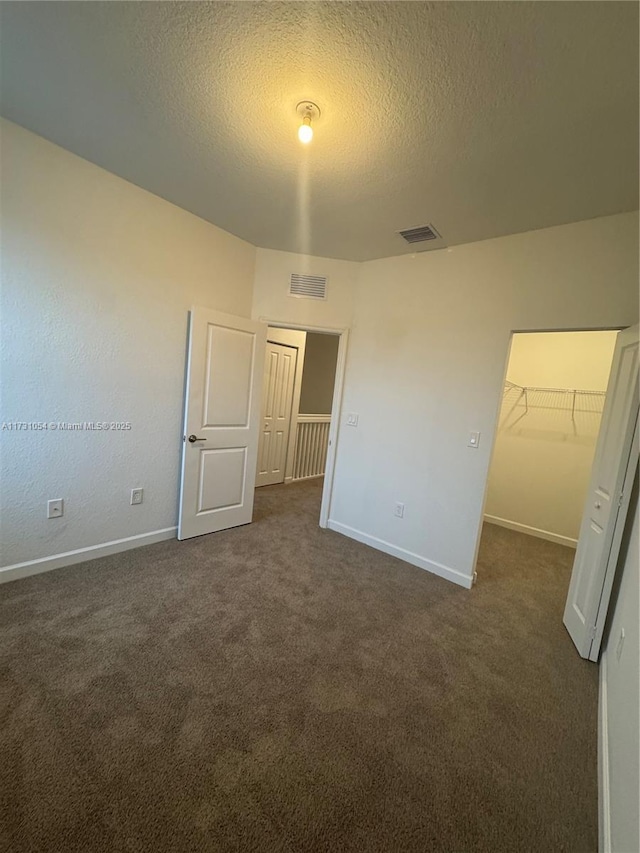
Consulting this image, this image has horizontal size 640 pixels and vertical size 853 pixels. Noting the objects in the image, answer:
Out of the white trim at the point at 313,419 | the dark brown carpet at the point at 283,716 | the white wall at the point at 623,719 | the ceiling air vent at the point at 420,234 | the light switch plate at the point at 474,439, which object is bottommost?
the dark brown carpet at the point at 283,716

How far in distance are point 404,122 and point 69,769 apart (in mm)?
2970

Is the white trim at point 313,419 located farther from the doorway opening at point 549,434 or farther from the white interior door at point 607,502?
the white interior door at point 607,502

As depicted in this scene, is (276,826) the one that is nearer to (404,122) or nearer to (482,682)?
(482,682)

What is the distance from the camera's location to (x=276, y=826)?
1.12m

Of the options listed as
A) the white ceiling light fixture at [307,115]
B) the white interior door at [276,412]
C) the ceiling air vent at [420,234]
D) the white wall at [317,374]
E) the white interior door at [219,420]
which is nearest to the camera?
the white ceiling light fixture at [307,115]

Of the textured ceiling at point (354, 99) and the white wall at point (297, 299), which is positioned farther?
the white wall at point (297, 299)

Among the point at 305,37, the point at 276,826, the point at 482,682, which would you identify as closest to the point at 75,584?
the point at 276,826

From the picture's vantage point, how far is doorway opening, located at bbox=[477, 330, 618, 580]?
3.60m

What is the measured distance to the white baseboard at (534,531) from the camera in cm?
372

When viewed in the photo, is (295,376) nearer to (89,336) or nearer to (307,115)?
(89,336)

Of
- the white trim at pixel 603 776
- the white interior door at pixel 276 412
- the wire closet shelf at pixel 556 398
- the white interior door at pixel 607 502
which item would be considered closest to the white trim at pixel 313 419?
the white interior door at pixel 276 412

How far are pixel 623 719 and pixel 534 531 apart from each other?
3.02 m

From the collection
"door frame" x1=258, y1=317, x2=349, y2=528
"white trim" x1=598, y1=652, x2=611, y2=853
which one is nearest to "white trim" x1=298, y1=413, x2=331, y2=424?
"door frame" x1=258, y1=317, x2=349, y2=528

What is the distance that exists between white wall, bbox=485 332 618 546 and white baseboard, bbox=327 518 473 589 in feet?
5.13
